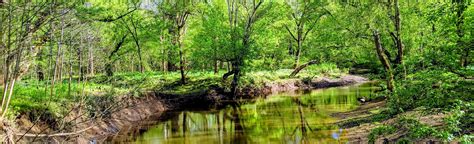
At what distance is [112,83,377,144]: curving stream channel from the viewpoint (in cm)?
1535

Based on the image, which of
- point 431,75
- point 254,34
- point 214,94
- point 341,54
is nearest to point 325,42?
point 341,54

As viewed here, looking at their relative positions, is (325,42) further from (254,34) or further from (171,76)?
(171,76)

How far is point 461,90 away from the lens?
951cm

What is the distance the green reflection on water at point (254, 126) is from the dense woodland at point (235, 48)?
2.45m

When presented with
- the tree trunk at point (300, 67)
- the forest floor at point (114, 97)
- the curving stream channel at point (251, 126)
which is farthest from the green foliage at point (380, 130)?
the tree trunk at point (300, 67)

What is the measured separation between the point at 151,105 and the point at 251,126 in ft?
28.0

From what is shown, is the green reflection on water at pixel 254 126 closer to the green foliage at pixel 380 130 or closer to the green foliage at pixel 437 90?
the green foliage at pixel 437 90

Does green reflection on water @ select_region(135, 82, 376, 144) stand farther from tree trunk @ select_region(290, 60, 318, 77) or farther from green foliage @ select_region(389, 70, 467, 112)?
tree trunk @ select_region(290, 60, 318, 77)

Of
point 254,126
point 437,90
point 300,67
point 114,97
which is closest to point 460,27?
point 437,90

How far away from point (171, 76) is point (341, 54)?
13.9 m

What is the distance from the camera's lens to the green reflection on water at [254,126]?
15336mm

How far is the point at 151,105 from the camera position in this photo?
2478cm

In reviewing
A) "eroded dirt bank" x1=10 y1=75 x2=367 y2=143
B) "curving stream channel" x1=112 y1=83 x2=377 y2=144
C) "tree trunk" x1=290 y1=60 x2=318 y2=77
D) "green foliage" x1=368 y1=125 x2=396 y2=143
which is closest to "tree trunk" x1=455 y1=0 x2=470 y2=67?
"green foliage" x1=368 y1=125 x2=396 y2=143

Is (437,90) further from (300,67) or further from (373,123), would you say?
(300,67)
